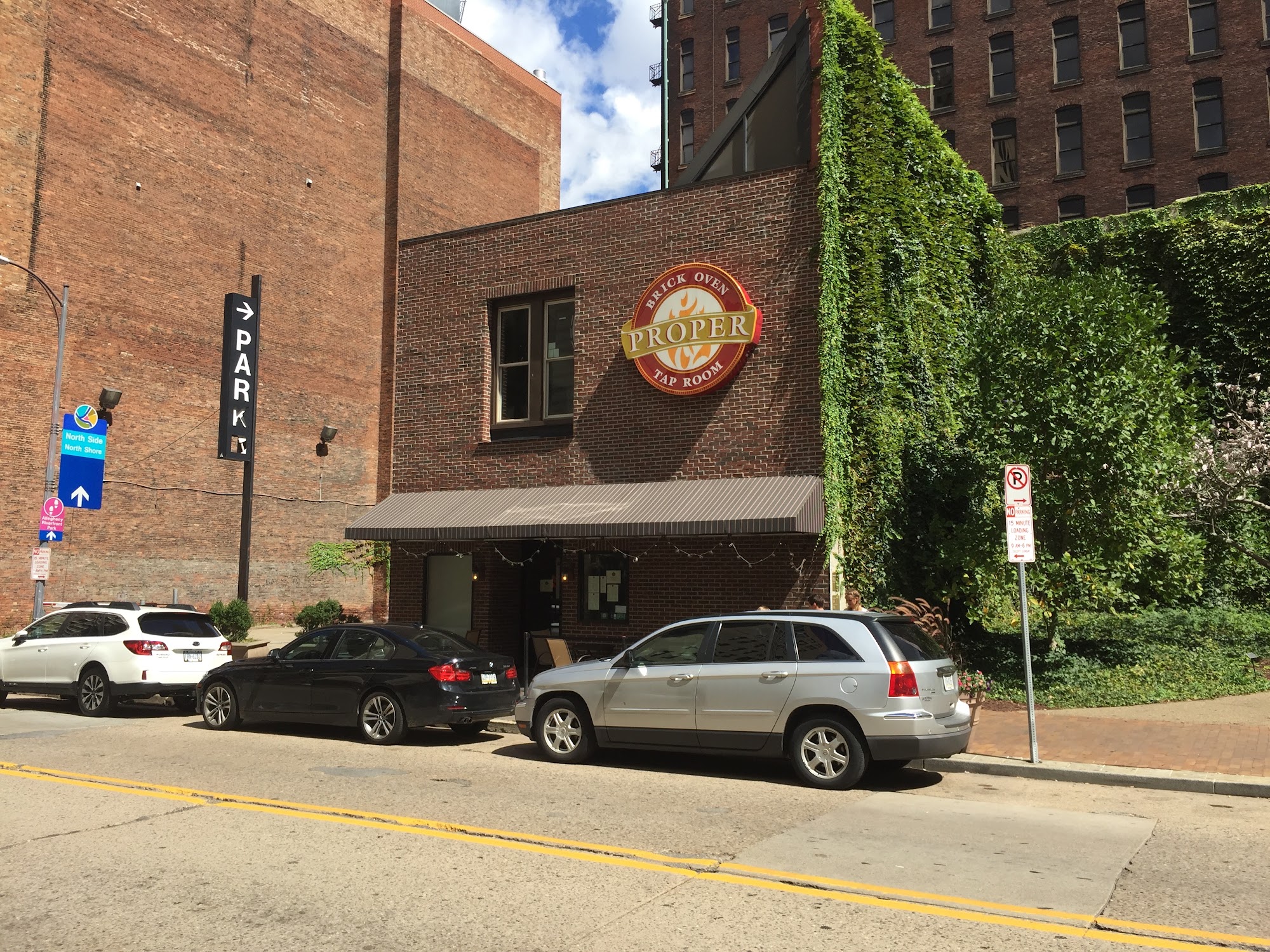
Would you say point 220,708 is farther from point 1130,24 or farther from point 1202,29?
point 1130,24

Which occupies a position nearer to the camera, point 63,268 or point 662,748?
point 662,748

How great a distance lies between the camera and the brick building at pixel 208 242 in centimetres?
2638

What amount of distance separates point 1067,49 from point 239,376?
3882 centimetres

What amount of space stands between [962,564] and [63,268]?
23531 mm

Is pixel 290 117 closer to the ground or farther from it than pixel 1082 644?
farther from it

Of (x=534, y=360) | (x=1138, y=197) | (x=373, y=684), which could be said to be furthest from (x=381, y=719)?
(x=1138, y=197)

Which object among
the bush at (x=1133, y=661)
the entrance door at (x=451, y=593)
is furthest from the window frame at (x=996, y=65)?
the entrance door at (x=451, y=593)

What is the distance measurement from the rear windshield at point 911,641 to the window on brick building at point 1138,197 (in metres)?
39.9

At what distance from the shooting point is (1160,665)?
15.7 meters

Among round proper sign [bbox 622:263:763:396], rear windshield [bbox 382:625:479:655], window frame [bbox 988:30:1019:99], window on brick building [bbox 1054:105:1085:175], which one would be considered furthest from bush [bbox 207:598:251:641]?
window frame [bbox 988:30:1019:99]

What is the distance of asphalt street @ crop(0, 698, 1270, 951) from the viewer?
5.35 metres

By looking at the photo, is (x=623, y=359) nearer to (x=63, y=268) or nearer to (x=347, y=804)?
(x=347, y=804)

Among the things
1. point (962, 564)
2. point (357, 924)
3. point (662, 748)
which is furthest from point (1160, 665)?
point (357, 924)

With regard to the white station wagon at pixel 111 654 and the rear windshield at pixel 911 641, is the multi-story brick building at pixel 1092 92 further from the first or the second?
the rear windshield at pixel 911 641
